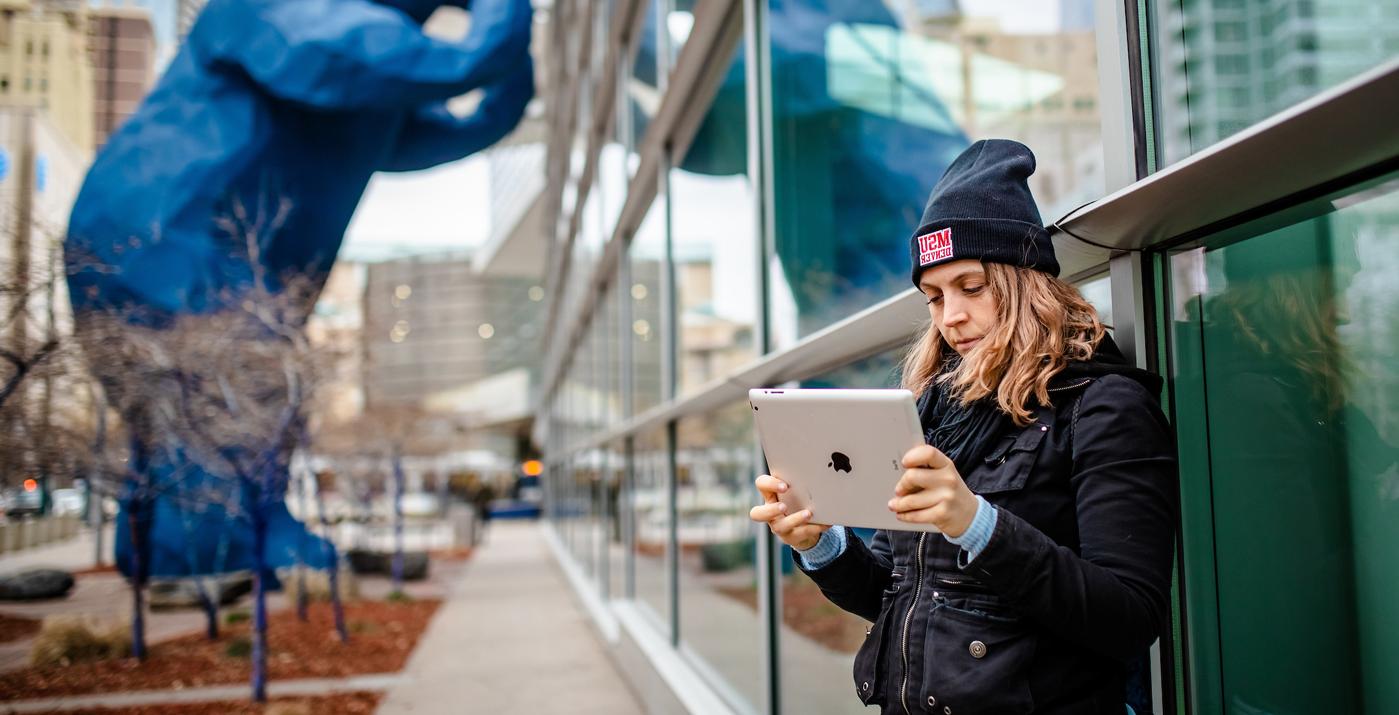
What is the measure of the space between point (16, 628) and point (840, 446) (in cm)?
996

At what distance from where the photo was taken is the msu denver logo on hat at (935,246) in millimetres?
1783

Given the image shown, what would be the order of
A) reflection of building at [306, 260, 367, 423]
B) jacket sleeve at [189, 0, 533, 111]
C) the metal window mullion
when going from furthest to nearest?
jacket sleeve at [189, 0, 533, 111] < reflection of building at [306, 260, 367, 423] < the metal window mullion

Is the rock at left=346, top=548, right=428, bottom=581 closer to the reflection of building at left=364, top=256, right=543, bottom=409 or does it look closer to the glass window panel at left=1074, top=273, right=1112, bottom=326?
the glass window panel at left=1074, top=273, right=1112, bottom=326

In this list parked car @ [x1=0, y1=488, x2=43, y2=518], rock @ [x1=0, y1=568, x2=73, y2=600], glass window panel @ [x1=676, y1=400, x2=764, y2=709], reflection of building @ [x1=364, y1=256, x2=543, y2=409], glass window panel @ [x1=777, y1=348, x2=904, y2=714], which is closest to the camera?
glass window panel @ [x1=777, y1=348, x2=904, y2=714]

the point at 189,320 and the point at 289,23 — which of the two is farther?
the point at 289,23

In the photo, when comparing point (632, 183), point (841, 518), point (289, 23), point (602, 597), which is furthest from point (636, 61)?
point (841, 518)

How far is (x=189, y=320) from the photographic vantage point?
36.9 feet

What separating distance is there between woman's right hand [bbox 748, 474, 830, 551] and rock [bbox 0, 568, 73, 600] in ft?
32.4

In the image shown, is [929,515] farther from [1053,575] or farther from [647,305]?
[647,305]

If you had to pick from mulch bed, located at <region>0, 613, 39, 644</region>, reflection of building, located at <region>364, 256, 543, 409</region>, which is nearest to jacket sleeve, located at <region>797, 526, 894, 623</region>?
mulch bed, located at <region>0, 613, 39, 644</region>

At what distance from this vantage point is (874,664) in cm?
177

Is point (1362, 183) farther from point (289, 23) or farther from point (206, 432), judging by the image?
point (289, 23)

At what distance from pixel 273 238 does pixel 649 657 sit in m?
11.5

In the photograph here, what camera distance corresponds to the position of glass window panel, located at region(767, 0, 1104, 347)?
2885 mm
